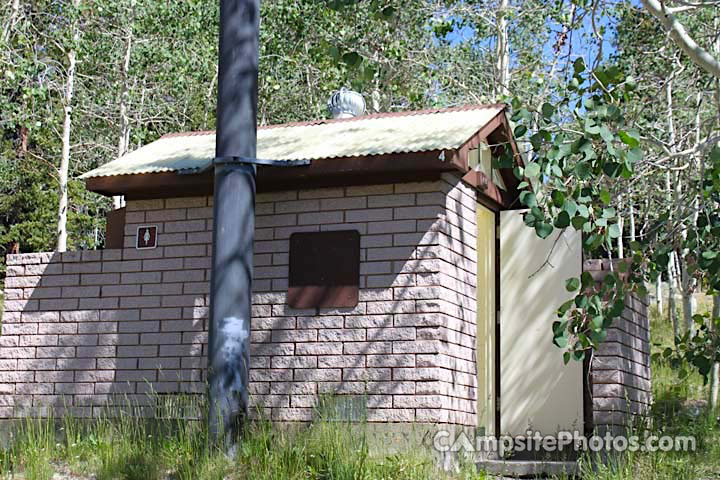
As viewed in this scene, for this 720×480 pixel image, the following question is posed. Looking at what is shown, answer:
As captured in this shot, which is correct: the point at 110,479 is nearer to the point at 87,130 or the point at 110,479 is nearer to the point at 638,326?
the point at 638,326

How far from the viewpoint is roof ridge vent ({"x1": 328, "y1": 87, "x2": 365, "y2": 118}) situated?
34.8ft

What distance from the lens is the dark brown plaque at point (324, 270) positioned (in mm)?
8469

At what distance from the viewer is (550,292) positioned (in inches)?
368

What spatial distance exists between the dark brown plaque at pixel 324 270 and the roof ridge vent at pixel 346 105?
229cm

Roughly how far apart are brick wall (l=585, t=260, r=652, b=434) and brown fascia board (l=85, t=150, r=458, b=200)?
5.94 feet

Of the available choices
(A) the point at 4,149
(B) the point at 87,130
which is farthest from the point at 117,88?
(A) the point at 4,149

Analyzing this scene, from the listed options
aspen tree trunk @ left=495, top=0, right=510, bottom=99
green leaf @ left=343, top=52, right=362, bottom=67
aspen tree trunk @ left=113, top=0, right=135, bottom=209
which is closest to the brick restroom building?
green leaf @ left=343, top=52, right=362, bottom=67

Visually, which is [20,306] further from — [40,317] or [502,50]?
[502,50]

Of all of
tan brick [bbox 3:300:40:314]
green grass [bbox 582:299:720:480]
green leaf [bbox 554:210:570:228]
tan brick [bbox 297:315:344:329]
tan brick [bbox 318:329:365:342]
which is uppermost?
green leaf [bbox 554:210:570:228]

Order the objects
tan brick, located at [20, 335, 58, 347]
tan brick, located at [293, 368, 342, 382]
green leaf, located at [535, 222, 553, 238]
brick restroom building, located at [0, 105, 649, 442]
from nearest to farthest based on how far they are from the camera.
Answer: green leaf, located at [535, 222, 553, 238]
brick restroom building, located at [0, 105, 649, 442]
tan brick, located at [293, 368, 342, 382]
tan brick, located at [20, 335, 58, 347]

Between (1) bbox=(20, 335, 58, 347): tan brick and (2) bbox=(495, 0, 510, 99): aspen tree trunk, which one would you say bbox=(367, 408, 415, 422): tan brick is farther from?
(2) bbox=(495, 0, 510, 99): aspen tree trunk

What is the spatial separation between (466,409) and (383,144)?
7.95ft

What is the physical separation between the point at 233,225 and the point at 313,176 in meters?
1.03

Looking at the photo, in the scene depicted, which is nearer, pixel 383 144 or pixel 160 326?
pixel 383 144
